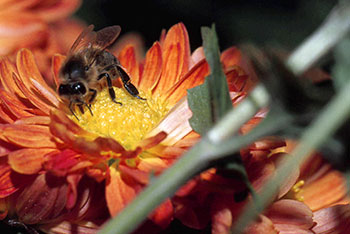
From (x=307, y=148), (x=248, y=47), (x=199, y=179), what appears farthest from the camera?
(x=199, y=179)

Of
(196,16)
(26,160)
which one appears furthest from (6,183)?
(196,16)

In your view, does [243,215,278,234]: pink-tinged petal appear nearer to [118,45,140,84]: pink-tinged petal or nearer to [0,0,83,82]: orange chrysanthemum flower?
[118,45,140,84]: pink-tinged petal

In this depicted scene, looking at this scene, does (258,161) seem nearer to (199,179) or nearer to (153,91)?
(199,179)

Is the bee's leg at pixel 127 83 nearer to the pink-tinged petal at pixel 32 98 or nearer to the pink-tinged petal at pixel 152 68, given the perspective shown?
the pink-tinged petal at pixel 152 68

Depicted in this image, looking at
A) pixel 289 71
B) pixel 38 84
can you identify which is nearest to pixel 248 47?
pixel 289 71

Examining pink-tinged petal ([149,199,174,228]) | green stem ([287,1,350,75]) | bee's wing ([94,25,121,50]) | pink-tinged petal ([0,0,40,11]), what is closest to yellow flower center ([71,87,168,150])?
bee's wing ([94,25,121,50])

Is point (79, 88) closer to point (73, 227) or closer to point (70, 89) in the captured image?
point (70, 89)
